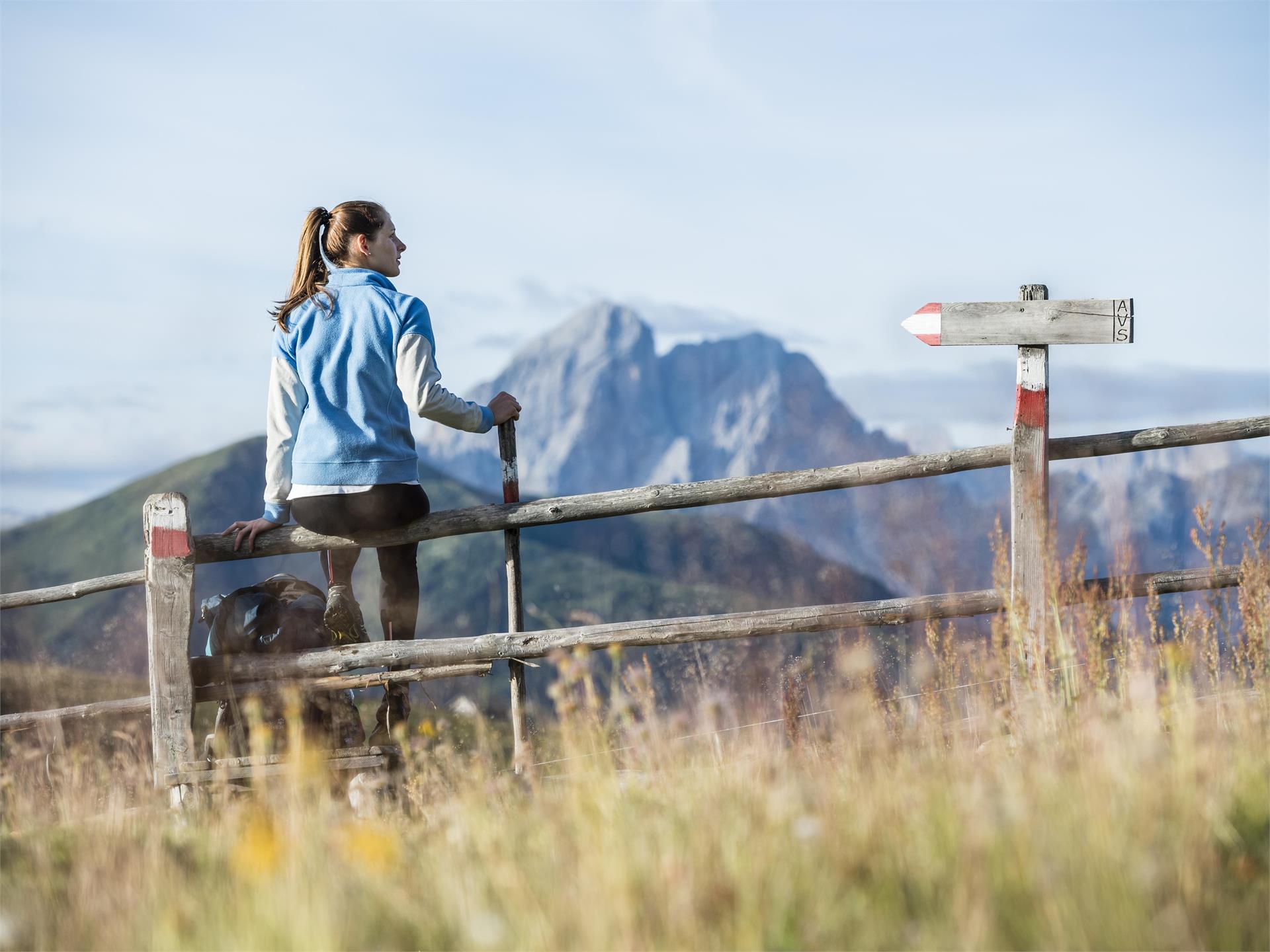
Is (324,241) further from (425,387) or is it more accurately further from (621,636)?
(621,636)

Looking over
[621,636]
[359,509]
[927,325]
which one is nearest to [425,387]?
[359,509]

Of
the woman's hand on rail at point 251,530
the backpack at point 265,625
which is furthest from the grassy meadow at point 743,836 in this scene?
the woman's hand on rail at point 251,530

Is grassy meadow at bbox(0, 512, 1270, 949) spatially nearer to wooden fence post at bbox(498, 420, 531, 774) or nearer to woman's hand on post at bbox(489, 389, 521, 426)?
wooden fence post at bbox(498, 420, 531, 774)

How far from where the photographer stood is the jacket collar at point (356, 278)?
4.05 metres

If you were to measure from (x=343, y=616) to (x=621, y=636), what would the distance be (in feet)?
3.46

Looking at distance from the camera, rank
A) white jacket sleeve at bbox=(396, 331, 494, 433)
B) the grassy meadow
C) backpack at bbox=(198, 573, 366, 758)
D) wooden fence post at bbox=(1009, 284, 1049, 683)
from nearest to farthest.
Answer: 1. the grassy meadow
2. white jacket sleeve at bbox=(396, 331, 494, 433)
3. backpack at bbox=(198, 573, 366, 758)
4. wooden fence post at bbox=(1009, 284, 1049, 683)

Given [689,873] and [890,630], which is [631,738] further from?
[890,630]

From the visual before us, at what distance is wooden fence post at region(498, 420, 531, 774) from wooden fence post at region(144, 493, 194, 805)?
3.99 ft

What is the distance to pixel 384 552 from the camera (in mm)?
4230

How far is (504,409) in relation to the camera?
4.21m

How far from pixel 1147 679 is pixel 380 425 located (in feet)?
8.61

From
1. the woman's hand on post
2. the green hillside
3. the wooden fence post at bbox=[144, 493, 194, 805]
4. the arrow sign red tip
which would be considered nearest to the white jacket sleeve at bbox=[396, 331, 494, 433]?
the woman's hand on post

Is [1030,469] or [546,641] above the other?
[1030,469]

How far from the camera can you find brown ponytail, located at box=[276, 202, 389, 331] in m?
4.11
